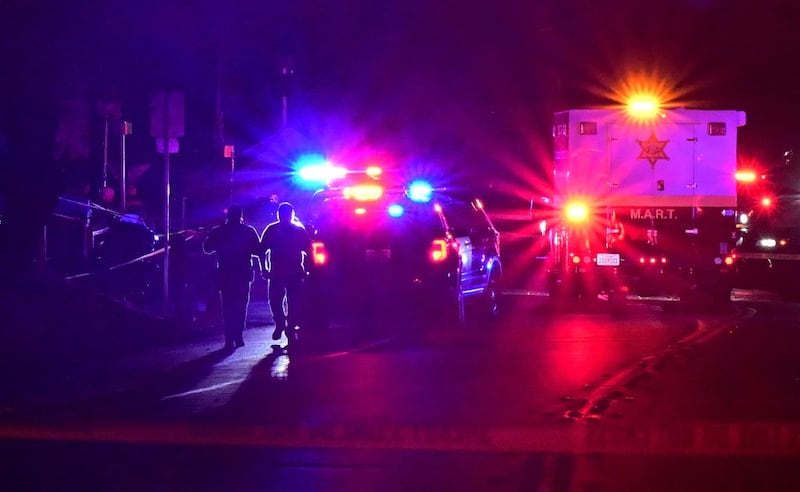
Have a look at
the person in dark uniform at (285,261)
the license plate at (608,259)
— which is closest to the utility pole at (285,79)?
the license plate at (608,259)

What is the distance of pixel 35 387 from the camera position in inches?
421

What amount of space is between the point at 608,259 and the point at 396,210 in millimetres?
5860

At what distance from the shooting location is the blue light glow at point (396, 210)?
1486 cm

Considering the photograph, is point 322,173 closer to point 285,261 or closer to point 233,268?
point 285,261

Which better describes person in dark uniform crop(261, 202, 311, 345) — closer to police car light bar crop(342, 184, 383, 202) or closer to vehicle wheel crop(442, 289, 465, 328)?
police car light bar crop(342, 184, 383, 202)

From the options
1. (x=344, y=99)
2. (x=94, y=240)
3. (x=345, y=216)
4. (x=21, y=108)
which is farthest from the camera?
(x=344, y=99)

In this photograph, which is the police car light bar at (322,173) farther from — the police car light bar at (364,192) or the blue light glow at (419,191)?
the blue light glow at (419,191)

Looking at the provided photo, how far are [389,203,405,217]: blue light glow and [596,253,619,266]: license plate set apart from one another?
18.8ft

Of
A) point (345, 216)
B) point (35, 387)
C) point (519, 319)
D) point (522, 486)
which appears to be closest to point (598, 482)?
point (522, 486)

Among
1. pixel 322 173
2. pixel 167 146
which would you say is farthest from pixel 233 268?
pixel 322 173

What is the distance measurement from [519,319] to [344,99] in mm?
13624

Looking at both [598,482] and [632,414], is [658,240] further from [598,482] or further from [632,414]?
[598,482]

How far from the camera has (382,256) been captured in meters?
15.0

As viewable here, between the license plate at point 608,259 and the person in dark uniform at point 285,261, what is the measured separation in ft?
23.0
